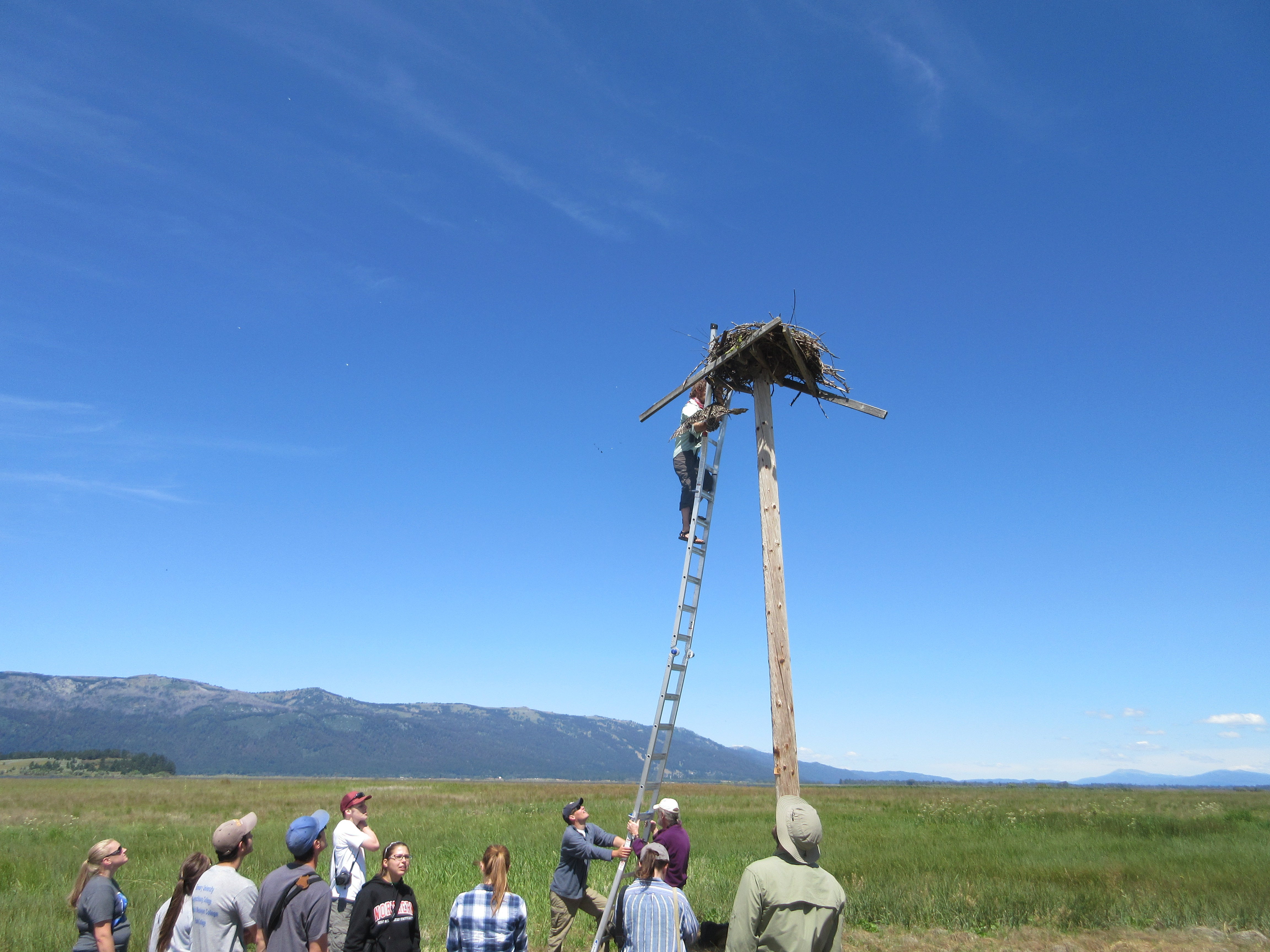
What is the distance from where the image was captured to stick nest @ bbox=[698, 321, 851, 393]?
8.85 meters

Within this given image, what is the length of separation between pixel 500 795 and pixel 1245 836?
4019 centimetres

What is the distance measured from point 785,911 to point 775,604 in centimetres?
439

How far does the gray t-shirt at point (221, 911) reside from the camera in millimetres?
5141

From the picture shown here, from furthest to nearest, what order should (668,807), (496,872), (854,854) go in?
(854,854)
(668,807)
(496,872)

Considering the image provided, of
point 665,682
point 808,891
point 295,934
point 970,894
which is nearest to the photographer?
point 808,891

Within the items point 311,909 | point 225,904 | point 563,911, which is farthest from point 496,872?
point 563,911

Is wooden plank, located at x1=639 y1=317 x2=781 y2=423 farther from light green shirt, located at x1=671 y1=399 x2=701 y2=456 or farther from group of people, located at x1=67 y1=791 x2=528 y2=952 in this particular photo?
group of people, located at x1=67 y1=791 x2=528 y2=952

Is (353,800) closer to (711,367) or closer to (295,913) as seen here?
(295,913)

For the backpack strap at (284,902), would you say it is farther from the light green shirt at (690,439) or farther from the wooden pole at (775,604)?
the light green shirt at (690,439)

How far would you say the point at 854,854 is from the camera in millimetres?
17500

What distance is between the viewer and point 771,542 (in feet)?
27.2

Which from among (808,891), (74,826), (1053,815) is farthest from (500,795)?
(808,891)

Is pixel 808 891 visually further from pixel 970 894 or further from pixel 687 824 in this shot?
pixel 687 824

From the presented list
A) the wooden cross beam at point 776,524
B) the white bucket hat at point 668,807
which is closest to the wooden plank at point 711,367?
the wooden cross beam at point 776,524
